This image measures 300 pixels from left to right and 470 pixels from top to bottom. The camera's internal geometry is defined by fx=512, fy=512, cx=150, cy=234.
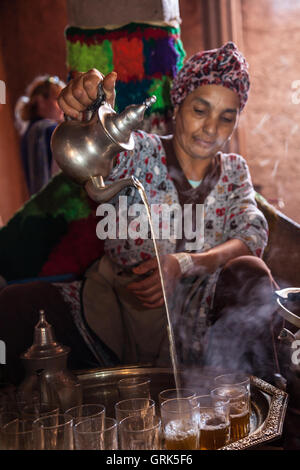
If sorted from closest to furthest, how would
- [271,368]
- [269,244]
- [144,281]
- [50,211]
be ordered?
[271,368], [144,281], [269,244], [50,211]

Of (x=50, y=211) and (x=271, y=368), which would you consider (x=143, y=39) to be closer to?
(x=50, y=211)

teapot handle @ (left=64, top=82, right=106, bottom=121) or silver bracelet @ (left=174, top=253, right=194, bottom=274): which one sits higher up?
teapot handle @ (left=64, top=82, right=106, bottom=121)

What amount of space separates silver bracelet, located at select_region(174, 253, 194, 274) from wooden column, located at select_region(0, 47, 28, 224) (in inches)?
143

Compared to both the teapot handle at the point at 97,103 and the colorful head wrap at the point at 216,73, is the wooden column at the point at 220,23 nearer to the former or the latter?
the colorful head wrap at the point at 216,73

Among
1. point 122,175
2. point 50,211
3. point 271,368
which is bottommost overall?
point 271,368

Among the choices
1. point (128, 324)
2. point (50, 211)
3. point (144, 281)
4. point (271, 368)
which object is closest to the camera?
point (271, 368)

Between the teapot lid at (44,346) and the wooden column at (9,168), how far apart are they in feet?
13.4

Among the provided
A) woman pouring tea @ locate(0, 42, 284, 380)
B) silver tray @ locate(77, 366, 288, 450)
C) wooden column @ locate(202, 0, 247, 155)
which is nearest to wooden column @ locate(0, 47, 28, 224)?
wooden column @ locate(202, 0, 247, 155)

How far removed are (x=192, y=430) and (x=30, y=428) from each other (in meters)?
0.34

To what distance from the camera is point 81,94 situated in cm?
142

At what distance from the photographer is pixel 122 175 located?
1.93m

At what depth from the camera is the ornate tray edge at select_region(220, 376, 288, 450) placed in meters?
1.07

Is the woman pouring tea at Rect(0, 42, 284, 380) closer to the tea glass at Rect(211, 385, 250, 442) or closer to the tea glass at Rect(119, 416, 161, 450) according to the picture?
the tea glass at Rect(211, 385, 250, 442)

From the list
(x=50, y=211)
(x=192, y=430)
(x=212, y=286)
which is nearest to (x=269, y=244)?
(x=212, y=286)
